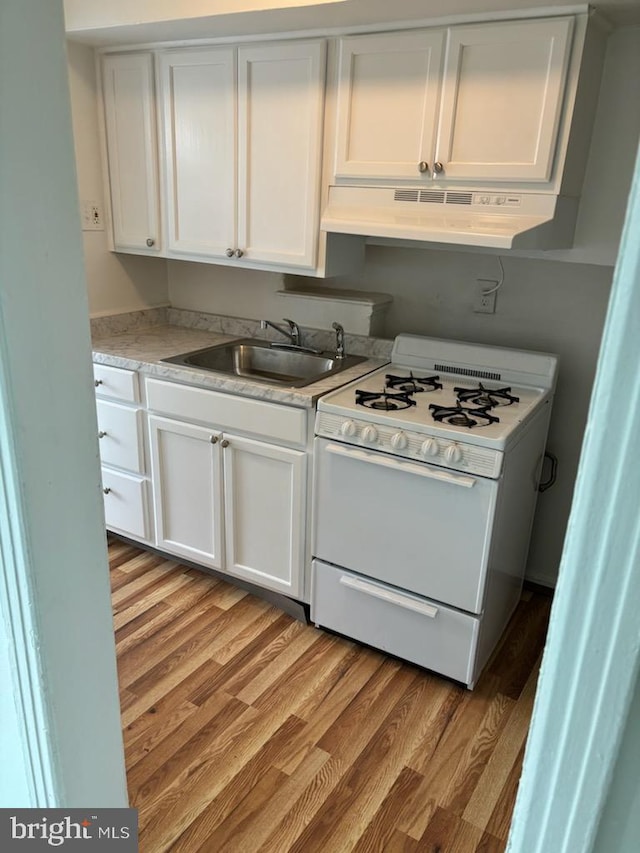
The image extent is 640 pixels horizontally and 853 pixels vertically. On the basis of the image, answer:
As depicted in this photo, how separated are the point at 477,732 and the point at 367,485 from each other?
2.78 feet

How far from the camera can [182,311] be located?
320 centimetres

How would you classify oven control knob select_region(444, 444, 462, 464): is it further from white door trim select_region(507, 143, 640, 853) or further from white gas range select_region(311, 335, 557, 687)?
white door trim select_region(507, 143, 640, 853)

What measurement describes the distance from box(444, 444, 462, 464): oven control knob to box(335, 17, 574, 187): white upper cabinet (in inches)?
33.3

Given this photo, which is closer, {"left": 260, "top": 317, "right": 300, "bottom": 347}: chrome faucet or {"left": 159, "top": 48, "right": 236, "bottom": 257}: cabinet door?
{"left": 159, "top": 48, "right": 236, "bottom": 257}: cabinet door

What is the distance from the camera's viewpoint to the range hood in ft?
6.23

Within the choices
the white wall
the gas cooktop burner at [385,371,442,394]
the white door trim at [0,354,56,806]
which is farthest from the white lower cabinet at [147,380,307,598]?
the white door trim at [0,354,56,806]

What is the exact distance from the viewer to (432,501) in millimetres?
1970

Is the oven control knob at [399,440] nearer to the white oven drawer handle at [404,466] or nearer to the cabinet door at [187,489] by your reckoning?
the white oven drawer handle at [404,466]

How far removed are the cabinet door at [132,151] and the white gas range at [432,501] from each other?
1.25m

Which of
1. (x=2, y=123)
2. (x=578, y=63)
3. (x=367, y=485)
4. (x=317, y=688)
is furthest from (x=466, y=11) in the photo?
(x=317, y=688)

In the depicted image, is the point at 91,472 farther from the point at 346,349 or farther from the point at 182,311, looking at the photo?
the point at 182,311

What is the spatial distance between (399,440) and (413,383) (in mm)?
432

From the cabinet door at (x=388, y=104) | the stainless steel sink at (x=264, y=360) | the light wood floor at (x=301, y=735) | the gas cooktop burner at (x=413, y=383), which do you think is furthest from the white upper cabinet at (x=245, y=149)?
the light wood floor at (x=301, y=735)

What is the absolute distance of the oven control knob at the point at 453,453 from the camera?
6.09ft
